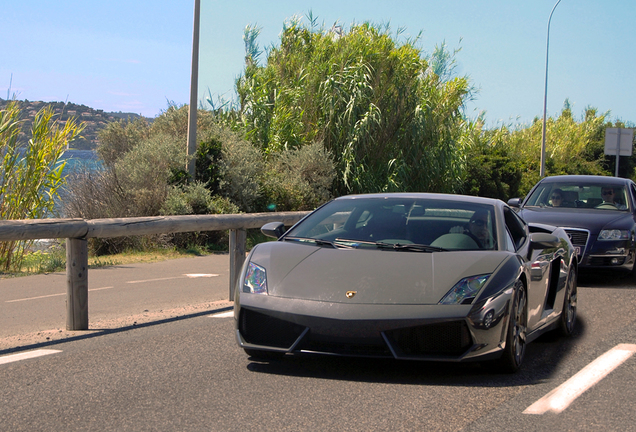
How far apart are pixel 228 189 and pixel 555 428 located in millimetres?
14270

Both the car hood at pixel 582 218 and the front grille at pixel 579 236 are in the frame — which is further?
the car hood at pixel 582 218

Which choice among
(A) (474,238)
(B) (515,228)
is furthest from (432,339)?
(B) (515,228)

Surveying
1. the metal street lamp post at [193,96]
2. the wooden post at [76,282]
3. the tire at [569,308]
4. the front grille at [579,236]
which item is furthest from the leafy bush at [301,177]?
the wooden post at [76,282]

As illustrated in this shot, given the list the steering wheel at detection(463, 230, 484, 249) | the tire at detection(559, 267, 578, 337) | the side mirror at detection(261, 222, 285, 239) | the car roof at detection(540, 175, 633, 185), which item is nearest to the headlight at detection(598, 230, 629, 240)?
the car roof at detection(540, 175, 633, 185)

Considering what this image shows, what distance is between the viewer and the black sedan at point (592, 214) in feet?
35.7

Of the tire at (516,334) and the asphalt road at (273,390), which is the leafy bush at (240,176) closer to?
the asphalt road at (273,390)

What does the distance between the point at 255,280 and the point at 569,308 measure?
331 cm

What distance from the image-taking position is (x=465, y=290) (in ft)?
17.0

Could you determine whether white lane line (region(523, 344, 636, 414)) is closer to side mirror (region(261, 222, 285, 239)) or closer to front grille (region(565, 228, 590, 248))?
side mirror (region(261, 222, 285, 239))

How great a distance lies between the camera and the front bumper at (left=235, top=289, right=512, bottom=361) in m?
5.01

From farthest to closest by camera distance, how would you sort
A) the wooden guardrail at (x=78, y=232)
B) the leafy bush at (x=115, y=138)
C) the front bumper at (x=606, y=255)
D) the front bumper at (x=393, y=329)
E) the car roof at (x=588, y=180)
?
the leafy bush at (x=115, y=138) < the car roof at (x=588, y=180) < the front bumper at (x=606, y=255) < the wooden guardrail at (x=78, y=232) < the front bumper at (x=393, y=329)

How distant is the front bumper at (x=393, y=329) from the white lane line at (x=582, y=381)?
1.64 feet

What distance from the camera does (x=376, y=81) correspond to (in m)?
23.0

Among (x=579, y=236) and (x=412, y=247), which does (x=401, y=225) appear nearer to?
(x=412, y=247)
